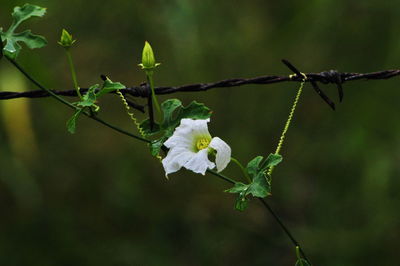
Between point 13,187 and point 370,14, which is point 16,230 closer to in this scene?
point 13,187

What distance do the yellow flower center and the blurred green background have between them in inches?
49.5

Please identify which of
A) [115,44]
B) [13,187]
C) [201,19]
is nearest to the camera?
[13,187]

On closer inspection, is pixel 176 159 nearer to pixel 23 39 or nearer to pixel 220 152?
pixel 220 152

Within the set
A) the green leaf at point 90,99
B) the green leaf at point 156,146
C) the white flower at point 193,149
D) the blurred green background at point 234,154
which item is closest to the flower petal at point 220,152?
the white flower at point 193,149

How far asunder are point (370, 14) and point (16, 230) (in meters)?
1.57

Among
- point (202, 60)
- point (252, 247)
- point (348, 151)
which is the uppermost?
point (202, 60)

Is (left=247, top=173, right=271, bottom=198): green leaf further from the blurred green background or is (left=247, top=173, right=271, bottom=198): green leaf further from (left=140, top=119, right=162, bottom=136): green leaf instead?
the blurred green background

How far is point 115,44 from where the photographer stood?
113 inches

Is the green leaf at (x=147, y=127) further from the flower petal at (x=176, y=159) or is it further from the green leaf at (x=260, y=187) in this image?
the green leaf at (x=260, y=187)

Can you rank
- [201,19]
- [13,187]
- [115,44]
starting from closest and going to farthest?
[13,187], [201,19], [115,44]

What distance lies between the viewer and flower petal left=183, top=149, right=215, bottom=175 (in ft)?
3.81

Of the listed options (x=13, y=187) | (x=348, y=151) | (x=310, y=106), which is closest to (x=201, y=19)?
(x=310, y=106)

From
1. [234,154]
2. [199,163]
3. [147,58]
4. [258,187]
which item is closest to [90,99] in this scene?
[147,58]

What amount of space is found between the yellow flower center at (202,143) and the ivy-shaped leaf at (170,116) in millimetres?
42
